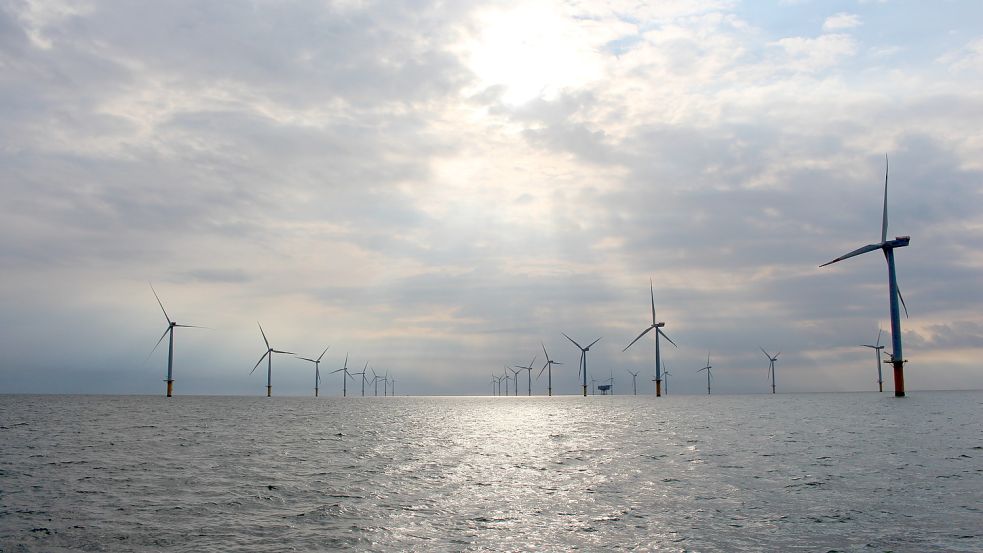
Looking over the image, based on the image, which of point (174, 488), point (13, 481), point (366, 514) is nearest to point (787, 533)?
point (366, 514)

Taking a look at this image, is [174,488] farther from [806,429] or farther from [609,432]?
[806,429]

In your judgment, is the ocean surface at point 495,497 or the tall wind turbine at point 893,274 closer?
the ocean surface at point 495,497

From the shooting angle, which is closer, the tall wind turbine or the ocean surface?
the ocean surface

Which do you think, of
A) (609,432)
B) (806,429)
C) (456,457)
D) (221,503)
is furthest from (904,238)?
(221,503)

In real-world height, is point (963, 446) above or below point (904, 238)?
below

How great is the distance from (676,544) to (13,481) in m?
39.2

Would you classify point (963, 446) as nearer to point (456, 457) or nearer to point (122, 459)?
point (456, 457)

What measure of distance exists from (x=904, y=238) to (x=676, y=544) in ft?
598

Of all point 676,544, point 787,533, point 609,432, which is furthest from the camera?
point 609,432

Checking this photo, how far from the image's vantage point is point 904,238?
178 meters

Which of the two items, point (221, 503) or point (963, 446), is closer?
point (221, 503)

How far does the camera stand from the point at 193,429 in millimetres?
93125

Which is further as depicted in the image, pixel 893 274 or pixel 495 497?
pixel 893 274

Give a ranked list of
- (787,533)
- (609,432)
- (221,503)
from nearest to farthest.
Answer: (787,533) → (221,503) → (609,432)
